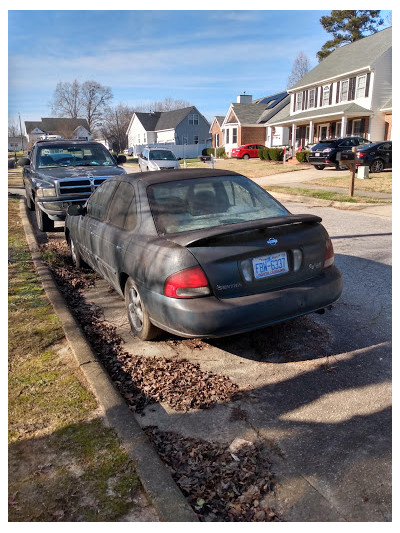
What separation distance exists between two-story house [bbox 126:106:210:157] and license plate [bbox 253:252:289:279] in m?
56.7

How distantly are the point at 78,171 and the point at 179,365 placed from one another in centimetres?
659

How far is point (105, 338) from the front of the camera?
4344mm

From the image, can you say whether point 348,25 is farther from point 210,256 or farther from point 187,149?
point 210,256

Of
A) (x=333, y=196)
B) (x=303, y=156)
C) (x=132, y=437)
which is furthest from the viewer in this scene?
(x=303, y=156)

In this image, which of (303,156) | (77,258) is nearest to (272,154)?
(303,156)

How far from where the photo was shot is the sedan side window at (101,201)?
16.3 feet

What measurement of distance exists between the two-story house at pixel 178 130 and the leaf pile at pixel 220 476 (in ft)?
190

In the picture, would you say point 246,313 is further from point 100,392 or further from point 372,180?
point 372,180

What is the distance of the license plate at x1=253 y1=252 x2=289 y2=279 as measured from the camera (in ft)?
11.2

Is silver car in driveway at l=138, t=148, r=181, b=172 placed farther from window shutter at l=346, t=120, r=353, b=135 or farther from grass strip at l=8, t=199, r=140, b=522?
grass strip at l=8, t=199, r=140, b=522

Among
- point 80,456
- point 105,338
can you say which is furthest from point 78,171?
point 80,456

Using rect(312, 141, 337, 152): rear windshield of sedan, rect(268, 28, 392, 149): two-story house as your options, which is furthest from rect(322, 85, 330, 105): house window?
rect(312, 141, 337, 152): rear windshield of sedan

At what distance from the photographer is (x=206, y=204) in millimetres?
4055

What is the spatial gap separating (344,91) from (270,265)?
107ft
